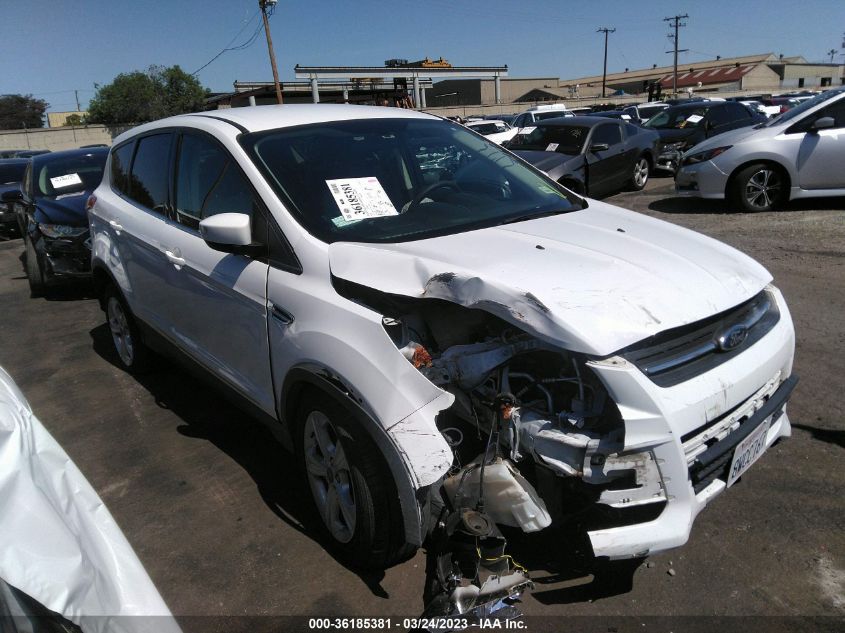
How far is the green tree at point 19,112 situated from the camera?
226 feet

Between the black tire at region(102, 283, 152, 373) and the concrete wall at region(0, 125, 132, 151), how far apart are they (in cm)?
4183

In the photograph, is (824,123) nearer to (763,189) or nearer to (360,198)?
(763,189)

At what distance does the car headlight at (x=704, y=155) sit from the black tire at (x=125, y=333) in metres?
7.68

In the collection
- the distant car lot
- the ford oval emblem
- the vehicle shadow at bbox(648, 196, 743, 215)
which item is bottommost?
the distant car lot

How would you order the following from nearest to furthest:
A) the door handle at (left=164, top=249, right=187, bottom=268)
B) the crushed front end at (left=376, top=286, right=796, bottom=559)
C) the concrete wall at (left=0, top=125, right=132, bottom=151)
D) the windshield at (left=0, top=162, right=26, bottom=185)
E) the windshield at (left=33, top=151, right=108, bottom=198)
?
1. the crushed front end at (left=376, top=286, right=796, bottom=559)
2. the door handle at (left=164, top=249, right=187, bottom=268)
3. the windshield at (left=33, top=151, right=108, bottom=198)
4. the windshield at (left=0, top=162, right=26, bottom=185)
5. the concrete wall at (left=0, top=125, right=132, bottom=151)

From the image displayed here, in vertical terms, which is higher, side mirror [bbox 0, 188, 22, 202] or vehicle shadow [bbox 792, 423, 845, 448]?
side mirror [bbox 0, 188, 22, 202]

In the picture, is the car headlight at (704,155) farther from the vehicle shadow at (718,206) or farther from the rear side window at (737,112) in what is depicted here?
the rear side window at (737,112)

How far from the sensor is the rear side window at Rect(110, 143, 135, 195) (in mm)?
4398

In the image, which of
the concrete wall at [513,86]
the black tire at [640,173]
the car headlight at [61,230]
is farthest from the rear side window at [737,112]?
the concrete wall at [513,86]

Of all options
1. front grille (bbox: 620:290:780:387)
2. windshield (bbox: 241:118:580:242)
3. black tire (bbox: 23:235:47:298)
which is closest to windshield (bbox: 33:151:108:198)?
black tire (bbox: 23:235:47:298)

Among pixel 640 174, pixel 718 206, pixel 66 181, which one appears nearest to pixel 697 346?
pixel 718 206

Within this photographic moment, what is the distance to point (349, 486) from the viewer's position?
8.13 feet

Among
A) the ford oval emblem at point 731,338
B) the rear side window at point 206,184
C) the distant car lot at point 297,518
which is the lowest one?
the distant car lot at point 297,518

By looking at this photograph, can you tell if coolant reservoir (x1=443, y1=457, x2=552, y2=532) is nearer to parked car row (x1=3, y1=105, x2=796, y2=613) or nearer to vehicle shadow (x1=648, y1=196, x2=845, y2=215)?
parked car row (x1=3, y1=105, x2=796, y2=613)
